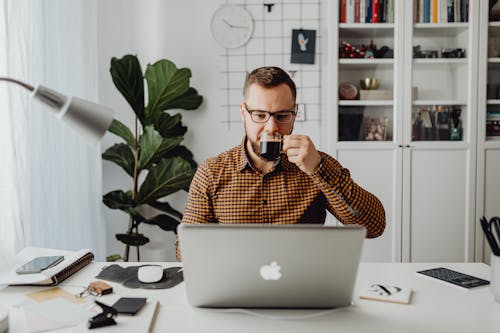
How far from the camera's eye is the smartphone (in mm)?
1449

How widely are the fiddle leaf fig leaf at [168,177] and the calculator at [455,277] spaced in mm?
1618

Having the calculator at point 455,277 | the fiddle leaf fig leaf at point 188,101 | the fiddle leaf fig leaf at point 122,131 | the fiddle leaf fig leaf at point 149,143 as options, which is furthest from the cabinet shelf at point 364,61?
the calculator at point 455,277

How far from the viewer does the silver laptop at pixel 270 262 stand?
1065mm

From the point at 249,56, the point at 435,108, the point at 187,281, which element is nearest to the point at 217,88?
the point at 249,56

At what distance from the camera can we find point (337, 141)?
3070mm

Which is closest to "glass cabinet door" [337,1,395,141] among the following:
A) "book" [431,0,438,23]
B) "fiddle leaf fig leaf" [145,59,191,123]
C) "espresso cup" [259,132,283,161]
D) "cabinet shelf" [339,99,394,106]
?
"cabinet shelf" [339,99,394,106]

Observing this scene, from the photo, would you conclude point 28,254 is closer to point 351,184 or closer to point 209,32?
point 351,184

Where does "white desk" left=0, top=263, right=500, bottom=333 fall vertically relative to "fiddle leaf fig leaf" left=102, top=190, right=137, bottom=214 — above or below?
below

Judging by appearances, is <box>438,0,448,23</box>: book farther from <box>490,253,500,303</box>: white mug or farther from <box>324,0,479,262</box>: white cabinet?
<box>490,253,500,303</box>: white mug

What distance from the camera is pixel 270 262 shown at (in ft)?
3.59

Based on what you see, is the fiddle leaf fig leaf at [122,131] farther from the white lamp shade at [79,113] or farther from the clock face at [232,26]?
the white lamp shade at [79,113]

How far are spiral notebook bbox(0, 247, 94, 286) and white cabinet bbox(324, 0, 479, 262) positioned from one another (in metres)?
1.85

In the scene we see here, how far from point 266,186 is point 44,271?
79 cm

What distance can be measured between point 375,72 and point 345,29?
33 centimetres
